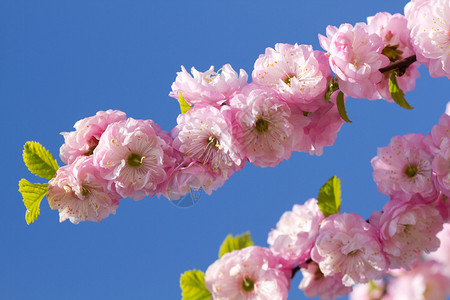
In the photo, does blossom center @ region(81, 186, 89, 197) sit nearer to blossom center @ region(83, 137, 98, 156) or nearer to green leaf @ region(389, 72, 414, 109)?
blossom center @ region(83, 137, 98, 156)

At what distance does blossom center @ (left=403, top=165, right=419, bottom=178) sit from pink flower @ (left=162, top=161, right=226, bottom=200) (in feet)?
1.72

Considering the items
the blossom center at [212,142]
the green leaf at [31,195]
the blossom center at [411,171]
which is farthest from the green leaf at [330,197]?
the green leaf at [31,195]

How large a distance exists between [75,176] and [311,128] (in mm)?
599

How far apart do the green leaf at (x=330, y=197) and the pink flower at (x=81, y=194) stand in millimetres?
560

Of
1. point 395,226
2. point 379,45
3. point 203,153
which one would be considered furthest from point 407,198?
point 203,153

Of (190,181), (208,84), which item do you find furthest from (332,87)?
(190,181)

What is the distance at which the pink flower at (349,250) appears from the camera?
50.9 inches

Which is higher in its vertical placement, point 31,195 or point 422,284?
point 31,195

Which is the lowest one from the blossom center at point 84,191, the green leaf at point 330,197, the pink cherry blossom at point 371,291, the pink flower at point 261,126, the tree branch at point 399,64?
the pink cherry blossom at point 371,291

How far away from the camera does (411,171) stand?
1319 mm

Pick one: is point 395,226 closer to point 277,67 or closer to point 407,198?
point 407,198

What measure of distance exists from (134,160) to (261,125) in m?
0.30

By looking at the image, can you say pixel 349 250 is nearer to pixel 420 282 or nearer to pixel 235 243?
pixel 235 243

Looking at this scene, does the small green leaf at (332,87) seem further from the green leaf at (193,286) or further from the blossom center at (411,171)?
the green leaf at (193,286)
